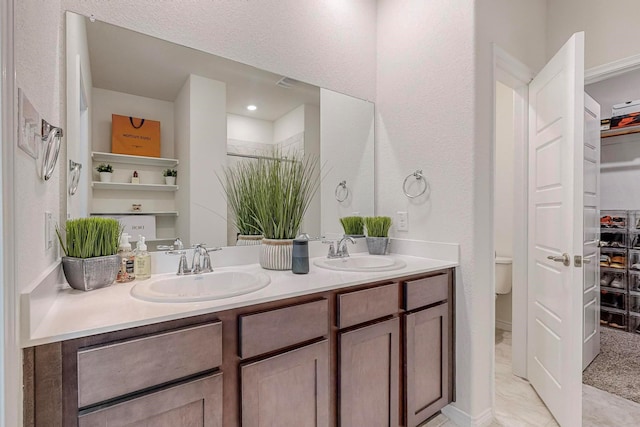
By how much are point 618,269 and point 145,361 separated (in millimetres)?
4234

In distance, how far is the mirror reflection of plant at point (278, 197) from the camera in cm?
161

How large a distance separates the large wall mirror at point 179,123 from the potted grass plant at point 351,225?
109mm

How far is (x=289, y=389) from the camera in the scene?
1123 millimetres

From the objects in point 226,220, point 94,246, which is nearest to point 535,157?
point 226,220

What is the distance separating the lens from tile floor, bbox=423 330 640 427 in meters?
1.72

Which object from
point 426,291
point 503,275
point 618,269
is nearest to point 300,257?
point 426,291

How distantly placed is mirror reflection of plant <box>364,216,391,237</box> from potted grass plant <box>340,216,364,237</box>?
0.27 feet

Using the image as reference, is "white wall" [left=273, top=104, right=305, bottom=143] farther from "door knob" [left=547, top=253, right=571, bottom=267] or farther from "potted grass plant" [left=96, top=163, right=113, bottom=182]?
"door knob" [left=547, top=253, right=571, bottom=267]

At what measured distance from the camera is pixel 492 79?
1806 mm

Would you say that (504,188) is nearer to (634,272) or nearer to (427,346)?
(634,272)

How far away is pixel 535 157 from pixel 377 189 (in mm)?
1002

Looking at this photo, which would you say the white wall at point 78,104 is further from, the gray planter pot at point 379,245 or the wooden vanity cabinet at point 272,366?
the gray planter pot at point 379,245

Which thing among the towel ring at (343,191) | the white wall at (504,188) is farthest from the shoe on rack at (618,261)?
the towel ring at (343,191)

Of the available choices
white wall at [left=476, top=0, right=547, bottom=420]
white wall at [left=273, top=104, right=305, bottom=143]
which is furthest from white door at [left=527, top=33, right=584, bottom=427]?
white wall at [left=273, top=104, right=305, bottom=143]
